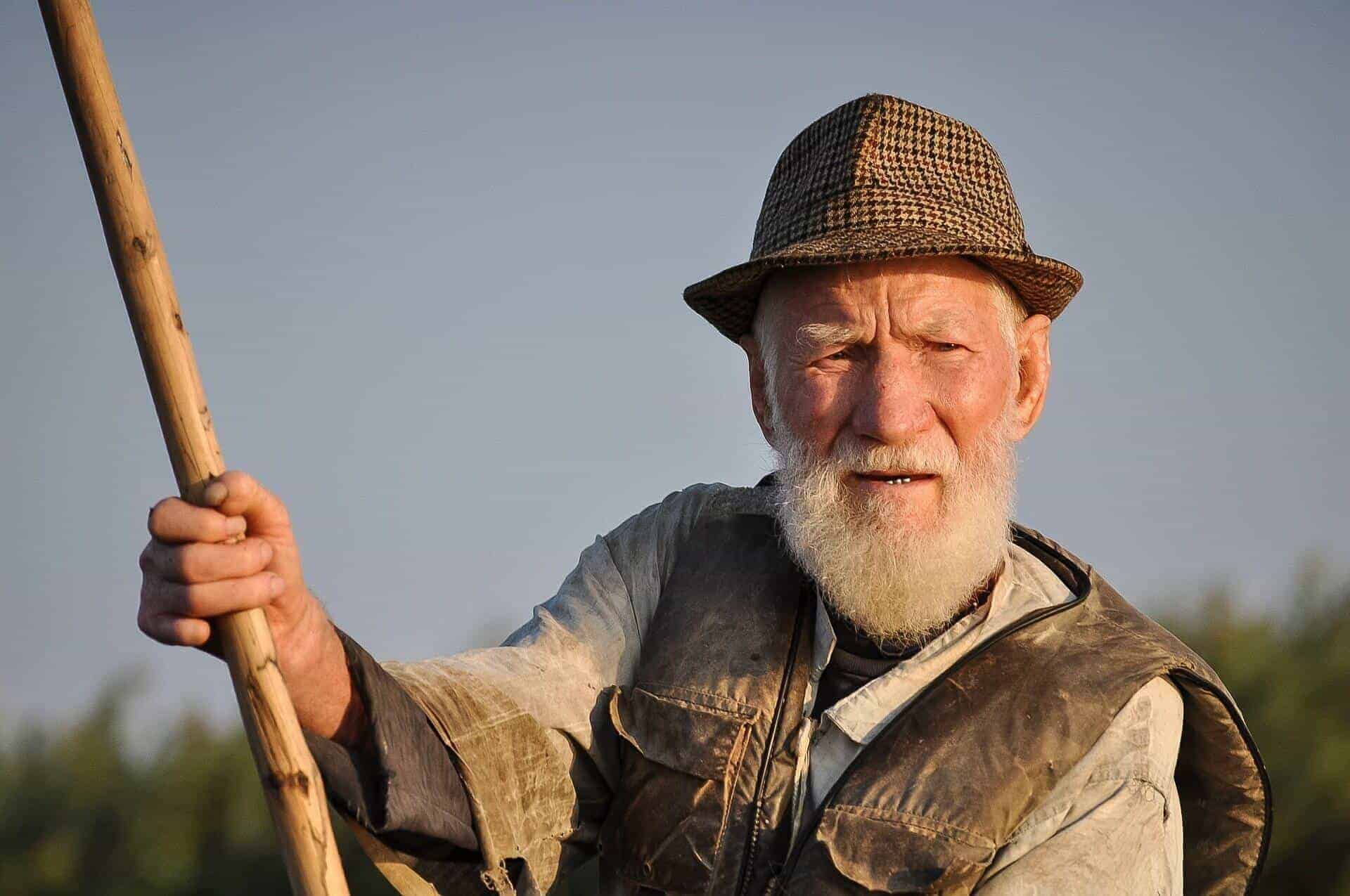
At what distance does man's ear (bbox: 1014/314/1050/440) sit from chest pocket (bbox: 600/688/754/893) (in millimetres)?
1136

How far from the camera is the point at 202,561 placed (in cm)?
208

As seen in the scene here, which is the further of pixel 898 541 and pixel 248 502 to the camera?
pixel 898 541

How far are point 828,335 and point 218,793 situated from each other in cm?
617

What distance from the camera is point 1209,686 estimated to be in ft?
10.00

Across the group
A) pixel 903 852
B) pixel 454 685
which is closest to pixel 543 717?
pixel 454 685

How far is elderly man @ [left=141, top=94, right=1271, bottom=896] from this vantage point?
282cm

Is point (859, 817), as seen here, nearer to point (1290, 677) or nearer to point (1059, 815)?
point (1059, 815)

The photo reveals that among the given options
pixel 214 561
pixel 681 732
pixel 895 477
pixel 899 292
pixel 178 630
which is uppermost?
pixel 899 292

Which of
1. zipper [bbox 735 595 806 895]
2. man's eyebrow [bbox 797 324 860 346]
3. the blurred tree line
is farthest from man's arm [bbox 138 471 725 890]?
the blurred tree line

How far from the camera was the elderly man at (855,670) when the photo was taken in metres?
2.82

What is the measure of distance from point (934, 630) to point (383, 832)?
1414 mm

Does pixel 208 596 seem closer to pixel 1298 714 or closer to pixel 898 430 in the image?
pixel 898 430

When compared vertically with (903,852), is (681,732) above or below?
above

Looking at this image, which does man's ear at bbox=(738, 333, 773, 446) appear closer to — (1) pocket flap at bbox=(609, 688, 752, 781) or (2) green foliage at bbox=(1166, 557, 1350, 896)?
(1) pocket flap at bbox=(609, 688, 752, 781)
